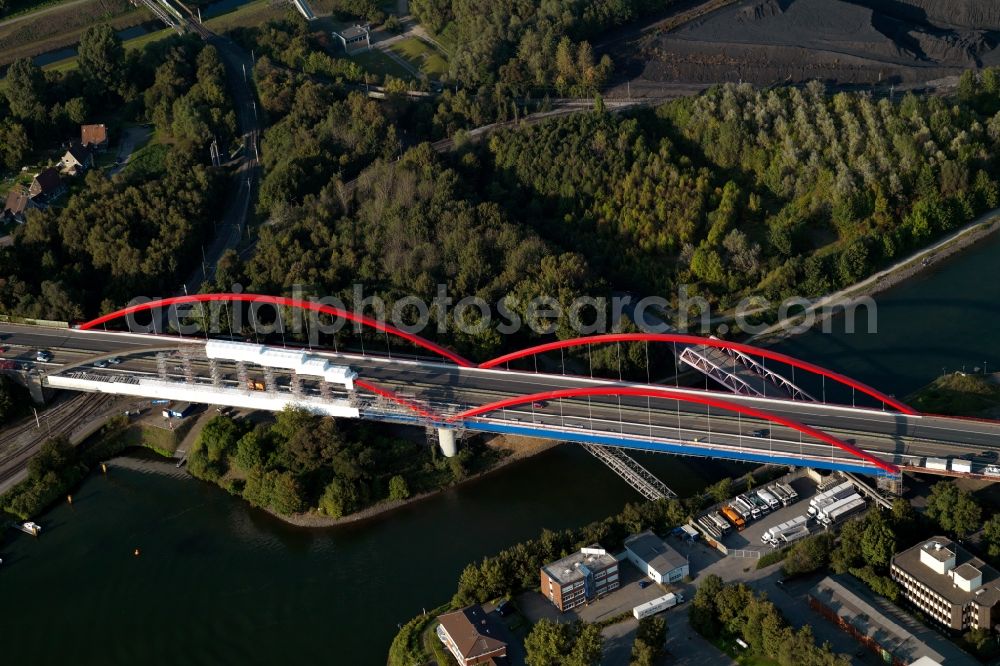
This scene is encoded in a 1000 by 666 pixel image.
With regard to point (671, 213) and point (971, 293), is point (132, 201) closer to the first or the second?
point (671, 213)

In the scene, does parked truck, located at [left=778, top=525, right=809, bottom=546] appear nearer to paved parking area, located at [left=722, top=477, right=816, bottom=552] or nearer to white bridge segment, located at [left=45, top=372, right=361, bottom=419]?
paved parking area, located at [left=722, top=477, right=816, bottom=552]

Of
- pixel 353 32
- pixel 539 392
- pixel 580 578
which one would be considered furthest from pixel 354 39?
pixel 580 578

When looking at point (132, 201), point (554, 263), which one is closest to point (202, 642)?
point (554, 263)

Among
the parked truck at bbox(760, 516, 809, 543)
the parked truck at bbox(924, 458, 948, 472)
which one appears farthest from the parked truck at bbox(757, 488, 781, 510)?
the parked truck at bbox(924, 458, 948, 472)

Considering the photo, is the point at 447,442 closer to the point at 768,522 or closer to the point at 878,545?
the point at 768,522

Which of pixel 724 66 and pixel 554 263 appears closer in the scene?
pixel 554 263

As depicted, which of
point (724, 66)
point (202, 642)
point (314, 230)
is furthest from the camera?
point (724, 66)

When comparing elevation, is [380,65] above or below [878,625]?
above
